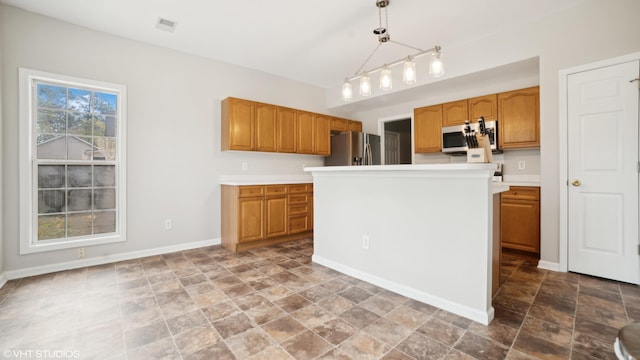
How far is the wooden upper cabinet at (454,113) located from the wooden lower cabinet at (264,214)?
232 cm

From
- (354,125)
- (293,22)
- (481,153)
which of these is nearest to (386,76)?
(481,153)

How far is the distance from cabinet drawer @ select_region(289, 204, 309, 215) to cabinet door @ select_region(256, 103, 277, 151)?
99cm

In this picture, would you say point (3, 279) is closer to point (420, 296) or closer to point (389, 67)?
point (420, 296)

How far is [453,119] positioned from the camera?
406 cm

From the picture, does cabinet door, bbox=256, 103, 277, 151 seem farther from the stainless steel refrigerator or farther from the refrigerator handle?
the refrigerator handle

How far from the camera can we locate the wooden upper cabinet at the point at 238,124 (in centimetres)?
398

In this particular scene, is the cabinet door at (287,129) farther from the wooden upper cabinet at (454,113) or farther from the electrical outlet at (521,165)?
the electrical outlet at (521,165)

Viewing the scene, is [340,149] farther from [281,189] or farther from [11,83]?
[11,83]

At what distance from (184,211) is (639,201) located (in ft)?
16.3

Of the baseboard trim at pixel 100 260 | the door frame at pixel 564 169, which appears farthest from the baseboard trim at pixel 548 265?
the baseboard trim at pixel 100 260

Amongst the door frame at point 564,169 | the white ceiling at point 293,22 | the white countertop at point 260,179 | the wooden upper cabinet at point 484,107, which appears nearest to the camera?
the white ceiling at point 293,22

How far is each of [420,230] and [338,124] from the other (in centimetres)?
352

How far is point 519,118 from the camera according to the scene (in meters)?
3.49

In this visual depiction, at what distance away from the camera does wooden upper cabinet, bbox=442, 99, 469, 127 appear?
13.0 ft
